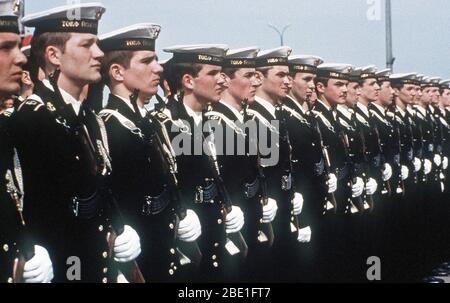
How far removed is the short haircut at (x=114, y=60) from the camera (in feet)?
15.2

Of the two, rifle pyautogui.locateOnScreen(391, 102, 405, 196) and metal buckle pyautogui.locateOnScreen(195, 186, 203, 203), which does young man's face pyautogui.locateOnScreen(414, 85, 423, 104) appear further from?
metal buckle pyautogui.locateOnScreen(195, 186, 203, 203)

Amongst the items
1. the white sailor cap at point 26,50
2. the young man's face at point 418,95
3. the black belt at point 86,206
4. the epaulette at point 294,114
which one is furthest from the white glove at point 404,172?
the black belt at point 86,206

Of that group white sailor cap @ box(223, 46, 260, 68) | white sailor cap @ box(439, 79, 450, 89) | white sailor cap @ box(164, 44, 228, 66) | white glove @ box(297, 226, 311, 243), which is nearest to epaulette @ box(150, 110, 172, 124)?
white sailor cap @ box(164, 44, 228, 66)

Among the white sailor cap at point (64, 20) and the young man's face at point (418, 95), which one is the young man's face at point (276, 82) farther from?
the young man's face at point (418, 95)

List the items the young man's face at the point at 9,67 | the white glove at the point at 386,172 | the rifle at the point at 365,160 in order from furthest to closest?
the white glove at the point at 386,172 < the rifle at the point at 365,160 < the young man's face at the point at 9,67

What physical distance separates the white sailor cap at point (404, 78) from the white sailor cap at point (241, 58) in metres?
3.99

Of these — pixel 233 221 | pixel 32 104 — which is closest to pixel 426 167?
pixel 233 221

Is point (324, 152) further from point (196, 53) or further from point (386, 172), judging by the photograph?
point (196, 53)

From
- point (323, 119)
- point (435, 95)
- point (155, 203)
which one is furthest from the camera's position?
point (435, 95)

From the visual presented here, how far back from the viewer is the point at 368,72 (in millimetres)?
8367

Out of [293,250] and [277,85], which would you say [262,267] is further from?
[277,85]

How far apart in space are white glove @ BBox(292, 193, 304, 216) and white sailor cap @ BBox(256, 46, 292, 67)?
1085mm

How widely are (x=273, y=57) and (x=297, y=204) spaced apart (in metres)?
1.21
